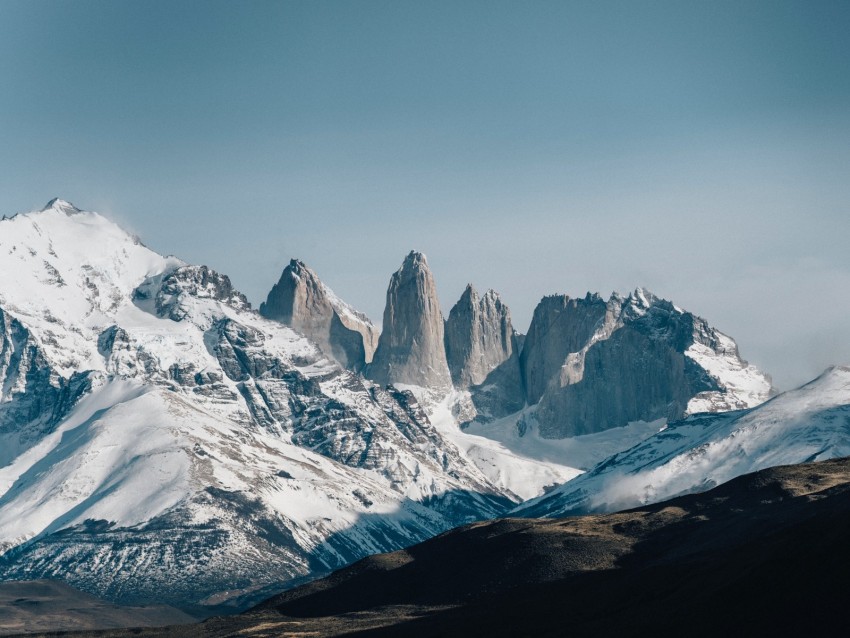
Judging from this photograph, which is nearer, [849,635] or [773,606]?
[849,635]

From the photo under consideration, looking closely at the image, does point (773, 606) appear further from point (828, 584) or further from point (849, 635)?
point (849, 635)

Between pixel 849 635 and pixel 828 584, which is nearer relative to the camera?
pixel 849 635

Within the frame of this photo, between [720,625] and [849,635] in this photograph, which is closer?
[849,635]

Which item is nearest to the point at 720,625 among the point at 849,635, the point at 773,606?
the point at 773,606

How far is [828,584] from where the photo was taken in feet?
643

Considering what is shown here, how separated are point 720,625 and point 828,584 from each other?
16.0m

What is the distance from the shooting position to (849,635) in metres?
177

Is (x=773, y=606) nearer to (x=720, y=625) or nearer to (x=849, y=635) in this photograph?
(x=720, y=625)

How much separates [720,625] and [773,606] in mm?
7875

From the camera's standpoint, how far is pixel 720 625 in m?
199

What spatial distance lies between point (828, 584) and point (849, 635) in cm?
1929
